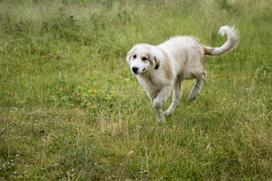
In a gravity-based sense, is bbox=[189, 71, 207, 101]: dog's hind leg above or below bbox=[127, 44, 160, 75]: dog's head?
below

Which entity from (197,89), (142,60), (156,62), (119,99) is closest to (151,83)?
(156,62)

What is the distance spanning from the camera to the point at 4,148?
5086 millimetres

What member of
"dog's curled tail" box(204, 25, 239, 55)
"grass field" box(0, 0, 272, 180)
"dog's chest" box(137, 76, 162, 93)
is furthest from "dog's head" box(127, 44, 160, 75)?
"dog's curled tail" box(204, 25, 239, 55)

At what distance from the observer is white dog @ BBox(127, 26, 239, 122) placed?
6090 millimetres

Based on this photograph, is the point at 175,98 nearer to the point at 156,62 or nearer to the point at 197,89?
the point at 197,89

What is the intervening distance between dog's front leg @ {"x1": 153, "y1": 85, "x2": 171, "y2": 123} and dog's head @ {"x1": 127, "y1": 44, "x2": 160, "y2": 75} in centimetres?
35

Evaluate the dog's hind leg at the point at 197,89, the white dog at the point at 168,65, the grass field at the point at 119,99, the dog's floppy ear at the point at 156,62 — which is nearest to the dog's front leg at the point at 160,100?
the white dog at the point at 168,65

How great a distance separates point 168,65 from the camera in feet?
21.1

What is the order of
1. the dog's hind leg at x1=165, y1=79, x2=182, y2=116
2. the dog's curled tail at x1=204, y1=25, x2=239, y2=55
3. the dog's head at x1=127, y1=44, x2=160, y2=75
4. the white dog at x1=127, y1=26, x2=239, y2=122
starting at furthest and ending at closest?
the dog's curled tail at x1=204, y1=25, x2=239, y2=55 < the dog's hind leg at x1=165, y1=79, x2=182, y2=116 < the white dog at x1=127, y1=26, x2=239, y2=122 < the dog's head at x1=127, y1=44, x2=160, y2=75

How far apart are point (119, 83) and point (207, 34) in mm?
3229

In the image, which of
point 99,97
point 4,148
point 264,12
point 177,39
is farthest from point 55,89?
point 264,12

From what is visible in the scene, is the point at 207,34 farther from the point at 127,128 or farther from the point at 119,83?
the point at 127,128

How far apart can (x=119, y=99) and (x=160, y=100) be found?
936 mm

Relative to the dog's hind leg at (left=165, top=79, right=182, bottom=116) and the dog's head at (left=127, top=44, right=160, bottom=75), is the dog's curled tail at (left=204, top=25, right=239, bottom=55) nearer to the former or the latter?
the dog's hind leg at (left=165, top=79, right=182, bottom=116)
